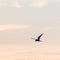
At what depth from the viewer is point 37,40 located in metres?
151

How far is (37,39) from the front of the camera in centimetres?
15212

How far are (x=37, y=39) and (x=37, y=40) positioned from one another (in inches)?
40.4
